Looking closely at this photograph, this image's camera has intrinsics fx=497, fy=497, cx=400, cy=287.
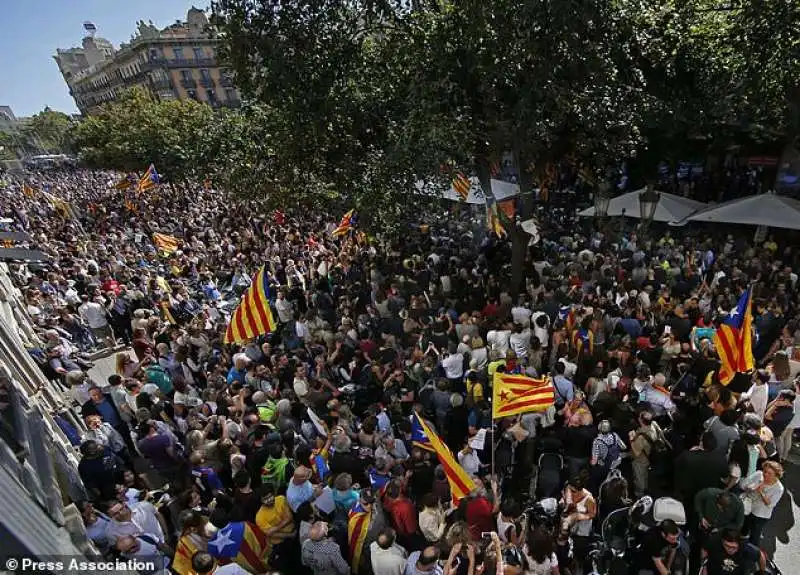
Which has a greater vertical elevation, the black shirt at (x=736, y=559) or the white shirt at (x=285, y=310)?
the white shirt at (x=285, y=310)

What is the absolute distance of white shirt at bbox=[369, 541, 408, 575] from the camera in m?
3.88

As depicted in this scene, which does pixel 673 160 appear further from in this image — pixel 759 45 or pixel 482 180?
pixel 482 180

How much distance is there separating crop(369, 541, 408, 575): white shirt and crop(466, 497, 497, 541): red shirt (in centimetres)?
78

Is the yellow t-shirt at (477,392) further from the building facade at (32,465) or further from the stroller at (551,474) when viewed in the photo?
the building facade at (32,465)

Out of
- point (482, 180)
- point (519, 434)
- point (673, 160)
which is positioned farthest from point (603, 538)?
point (673, 160)

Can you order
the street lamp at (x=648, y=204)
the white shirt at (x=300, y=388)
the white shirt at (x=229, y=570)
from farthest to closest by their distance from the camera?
the street lamp at (x=648, y=204) → the white shirt at (x=300, y=388) → the white shirt at (x=229, y=570)

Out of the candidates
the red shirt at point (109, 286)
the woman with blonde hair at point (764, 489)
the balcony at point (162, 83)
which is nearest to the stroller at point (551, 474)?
the woman with blonde hair at point (764, 489)

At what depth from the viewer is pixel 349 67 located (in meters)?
9.98

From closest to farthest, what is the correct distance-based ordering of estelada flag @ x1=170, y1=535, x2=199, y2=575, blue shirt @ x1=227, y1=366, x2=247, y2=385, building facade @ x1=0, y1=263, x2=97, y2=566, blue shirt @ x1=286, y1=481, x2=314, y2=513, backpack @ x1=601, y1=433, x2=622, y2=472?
building facade @ x1=0, y1=263, x2=97, y2=566 < estelada flag @ x1=170, y1=535, x2=199, y2=575 < blue shirt @ x1=286, y1=481, x2=314, y2=513 < backpack @ x1=601, y1=433, x2=622, y2=472 < blue shirt @ x1=227, y1=366, x2=247, y2=385

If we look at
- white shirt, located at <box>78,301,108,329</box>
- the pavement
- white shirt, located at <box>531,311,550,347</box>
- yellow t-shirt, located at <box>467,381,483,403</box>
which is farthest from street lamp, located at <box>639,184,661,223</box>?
white shirt, located at <box>78,301,108,329</box>

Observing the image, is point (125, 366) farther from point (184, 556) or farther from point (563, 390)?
point (563, 390)

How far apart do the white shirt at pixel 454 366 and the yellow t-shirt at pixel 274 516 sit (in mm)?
2990

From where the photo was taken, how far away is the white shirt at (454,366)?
22.6 feet

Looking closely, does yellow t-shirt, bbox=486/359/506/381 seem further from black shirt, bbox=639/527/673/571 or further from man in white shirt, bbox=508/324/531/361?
black shirt, bbox=639/527/673/571
